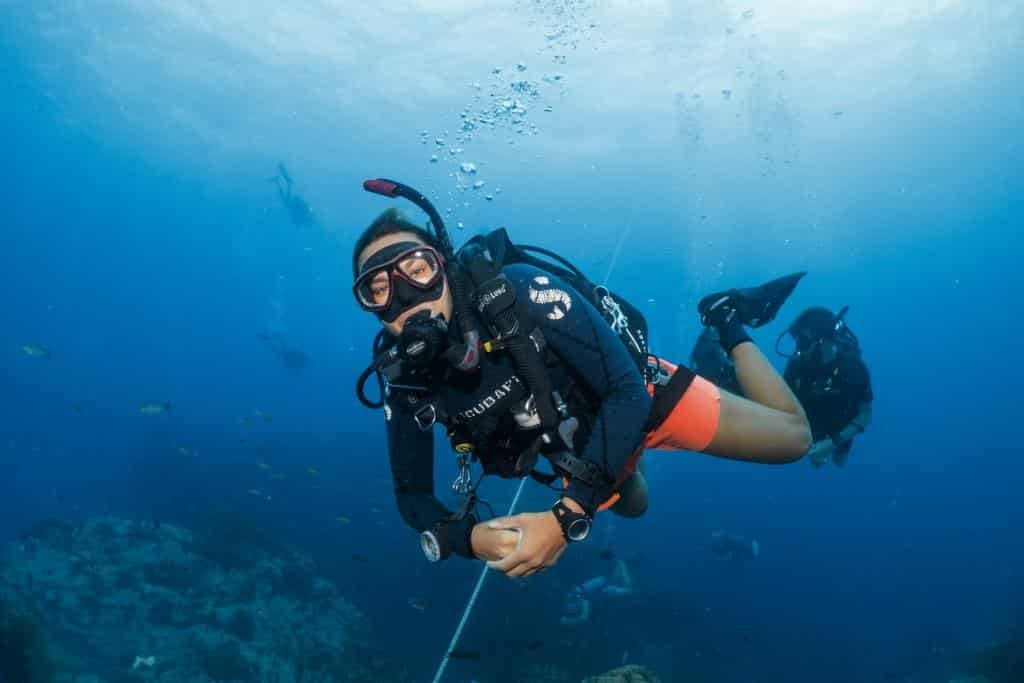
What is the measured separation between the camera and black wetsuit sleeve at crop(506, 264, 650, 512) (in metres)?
2.78

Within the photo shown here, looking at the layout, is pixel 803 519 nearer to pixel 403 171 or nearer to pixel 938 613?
pixel 938 613

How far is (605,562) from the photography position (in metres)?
18.2

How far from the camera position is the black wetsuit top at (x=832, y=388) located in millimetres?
7457

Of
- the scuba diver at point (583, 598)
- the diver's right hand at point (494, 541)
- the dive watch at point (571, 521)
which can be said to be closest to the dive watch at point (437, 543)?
the diver's right hand at point (494, 541)

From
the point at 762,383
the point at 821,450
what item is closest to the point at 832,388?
the point at 821,450

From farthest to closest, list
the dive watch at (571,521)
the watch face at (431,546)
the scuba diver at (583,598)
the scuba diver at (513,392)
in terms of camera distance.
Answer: the scuba diver at (583,598) < the watch face at (431,546) < the scuba diver at (513,392) < the dive watch at (571,521)

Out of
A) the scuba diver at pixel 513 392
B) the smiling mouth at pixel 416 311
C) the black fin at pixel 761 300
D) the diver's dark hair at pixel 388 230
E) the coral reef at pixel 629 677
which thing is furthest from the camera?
the coral reef at pixel 629 677

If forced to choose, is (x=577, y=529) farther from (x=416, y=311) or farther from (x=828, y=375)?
(x=828, y=375)

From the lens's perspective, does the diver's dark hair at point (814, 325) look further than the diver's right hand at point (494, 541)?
Yes

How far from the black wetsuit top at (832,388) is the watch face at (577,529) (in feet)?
20.0

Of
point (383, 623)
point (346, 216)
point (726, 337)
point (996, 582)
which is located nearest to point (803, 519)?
point (996, 582)

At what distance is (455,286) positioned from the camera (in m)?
3.13

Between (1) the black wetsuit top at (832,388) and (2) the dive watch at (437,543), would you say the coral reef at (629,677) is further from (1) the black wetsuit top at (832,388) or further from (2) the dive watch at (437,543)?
(2) the dive watch at (437,543)

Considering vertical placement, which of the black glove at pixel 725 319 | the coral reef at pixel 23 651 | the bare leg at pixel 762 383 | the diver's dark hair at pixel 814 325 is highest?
the diver's dark hair at pixel 814 325
